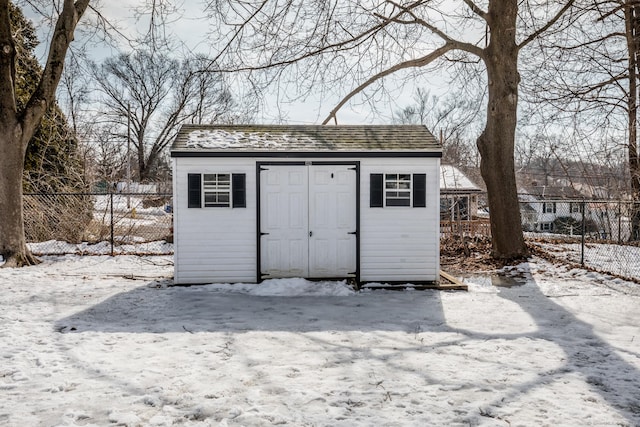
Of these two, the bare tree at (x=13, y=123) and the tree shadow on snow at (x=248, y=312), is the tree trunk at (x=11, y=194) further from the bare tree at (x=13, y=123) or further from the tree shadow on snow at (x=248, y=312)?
the tree shadow on snow at (x=248, y=312)

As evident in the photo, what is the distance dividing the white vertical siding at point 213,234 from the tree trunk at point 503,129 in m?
6.05

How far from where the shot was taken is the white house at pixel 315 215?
8562 millimetres

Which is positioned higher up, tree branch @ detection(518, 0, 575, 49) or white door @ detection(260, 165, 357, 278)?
tree branch @ detection(518, 0, 575, 49)

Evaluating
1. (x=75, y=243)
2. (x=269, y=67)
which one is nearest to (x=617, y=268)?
(x=269, y=67)

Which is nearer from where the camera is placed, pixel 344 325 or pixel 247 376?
pixel 247 376

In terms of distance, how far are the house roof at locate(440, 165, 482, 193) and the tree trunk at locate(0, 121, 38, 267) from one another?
18.0 metres

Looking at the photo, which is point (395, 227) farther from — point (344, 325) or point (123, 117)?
point (123, 117)

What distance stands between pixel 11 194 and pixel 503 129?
11.1m

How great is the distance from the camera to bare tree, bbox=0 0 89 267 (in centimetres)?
983

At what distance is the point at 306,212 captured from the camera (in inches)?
341

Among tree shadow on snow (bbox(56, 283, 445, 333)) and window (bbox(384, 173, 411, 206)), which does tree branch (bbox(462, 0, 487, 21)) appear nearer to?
window (bbox(384, 173, 411, 206))

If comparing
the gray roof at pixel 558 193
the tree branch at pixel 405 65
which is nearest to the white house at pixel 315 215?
the tree branch at pixel 405 65

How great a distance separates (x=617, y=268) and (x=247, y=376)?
9.37 m

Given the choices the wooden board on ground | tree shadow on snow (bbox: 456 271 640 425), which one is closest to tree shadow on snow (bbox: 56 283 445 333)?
the wooden board on ground
